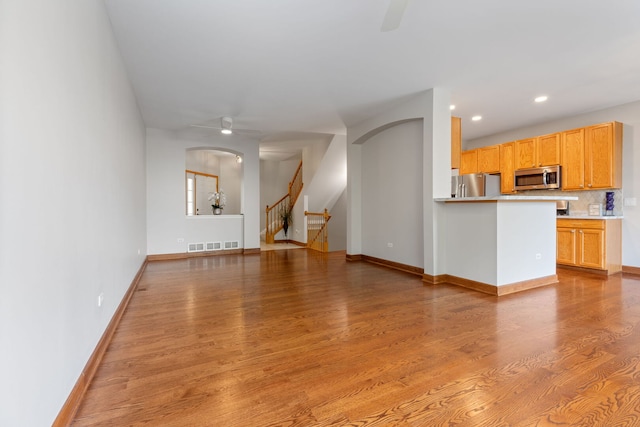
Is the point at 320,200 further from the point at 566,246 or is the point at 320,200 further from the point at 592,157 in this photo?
the point at 592,157

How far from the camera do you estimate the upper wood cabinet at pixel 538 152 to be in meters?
5.32

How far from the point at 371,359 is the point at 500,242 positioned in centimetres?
239

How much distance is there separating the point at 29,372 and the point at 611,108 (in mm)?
7245

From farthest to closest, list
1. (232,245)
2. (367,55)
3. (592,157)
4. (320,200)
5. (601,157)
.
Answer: (320,200) < (232,245) < (592,157) < (601,157) < (367,55)

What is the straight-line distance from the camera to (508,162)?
604 cm

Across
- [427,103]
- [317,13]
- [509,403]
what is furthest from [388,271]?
[317,13]

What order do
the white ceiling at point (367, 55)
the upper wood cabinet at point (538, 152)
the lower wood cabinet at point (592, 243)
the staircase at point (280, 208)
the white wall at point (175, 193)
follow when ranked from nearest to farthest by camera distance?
the white ceiling at point (367, 55) < the lower wood cabinet at point (592, 243) < the upper wood cabinet at point (538, 152) < the white wall at point (175, 193) < the staircase at point (280, 208)

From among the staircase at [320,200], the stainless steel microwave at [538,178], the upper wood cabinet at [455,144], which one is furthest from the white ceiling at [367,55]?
the staircase at [320,200]

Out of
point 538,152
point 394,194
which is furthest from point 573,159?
point 394,194

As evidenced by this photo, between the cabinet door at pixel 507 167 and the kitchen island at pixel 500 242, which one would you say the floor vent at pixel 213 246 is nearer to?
the kitchen island at pixel 500 242

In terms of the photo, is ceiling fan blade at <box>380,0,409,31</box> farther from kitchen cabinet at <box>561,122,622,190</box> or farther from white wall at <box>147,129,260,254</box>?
white wall at <box>147,129,260,254</box>

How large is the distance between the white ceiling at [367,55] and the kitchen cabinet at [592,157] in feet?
1.40

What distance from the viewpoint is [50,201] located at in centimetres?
131

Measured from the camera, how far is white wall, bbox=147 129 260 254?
592cm
